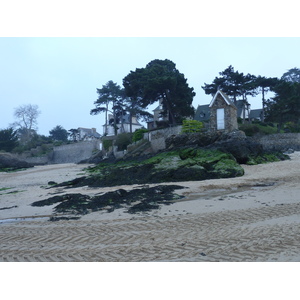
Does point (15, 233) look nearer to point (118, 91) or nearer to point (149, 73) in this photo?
point (149, 73)

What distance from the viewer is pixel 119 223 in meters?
5.81

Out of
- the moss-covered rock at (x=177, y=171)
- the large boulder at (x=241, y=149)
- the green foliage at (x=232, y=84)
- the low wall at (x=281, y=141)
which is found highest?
the green foliage at (x=232, y=84)

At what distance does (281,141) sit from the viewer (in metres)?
25.9

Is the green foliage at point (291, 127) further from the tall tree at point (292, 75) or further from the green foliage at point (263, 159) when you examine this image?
the tall tree at point (292, 75)

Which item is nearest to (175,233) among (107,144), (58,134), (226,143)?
(226,143)

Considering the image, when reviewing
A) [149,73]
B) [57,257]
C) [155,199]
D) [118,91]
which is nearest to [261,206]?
[155,199]

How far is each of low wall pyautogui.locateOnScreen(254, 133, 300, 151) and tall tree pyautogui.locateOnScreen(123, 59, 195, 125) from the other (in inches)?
406

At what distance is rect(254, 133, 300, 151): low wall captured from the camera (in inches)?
1000

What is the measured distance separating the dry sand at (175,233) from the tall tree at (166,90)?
80.9 feet

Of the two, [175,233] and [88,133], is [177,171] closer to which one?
[175,233]

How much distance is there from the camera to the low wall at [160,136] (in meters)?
28.7

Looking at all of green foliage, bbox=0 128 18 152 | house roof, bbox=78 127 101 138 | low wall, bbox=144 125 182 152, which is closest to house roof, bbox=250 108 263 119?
low wall, bbox=144 125 182 152

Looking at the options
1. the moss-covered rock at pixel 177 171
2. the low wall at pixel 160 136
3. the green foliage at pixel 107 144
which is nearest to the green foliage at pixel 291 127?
the low wall at pixel 160 136

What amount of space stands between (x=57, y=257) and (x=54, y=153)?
4901cm
